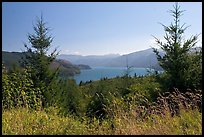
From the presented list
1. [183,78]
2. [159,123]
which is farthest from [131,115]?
[183,78]

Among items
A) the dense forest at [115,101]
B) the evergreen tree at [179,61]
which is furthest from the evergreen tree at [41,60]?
the evergreen tree at [179,61]

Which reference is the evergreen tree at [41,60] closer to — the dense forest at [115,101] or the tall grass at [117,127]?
the dense forest at [115,101]

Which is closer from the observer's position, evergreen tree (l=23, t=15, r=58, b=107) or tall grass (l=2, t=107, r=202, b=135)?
tall grass (l=2, t=107, r=202, b=135)

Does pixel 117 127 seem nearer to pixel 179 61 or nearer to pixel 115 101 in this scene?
pixel 115 101

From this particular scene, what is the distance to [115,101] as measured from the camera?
5344mm

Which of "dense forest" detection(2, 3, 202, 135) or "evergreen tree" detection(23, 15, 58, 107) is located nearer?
"dense forest" detection(2, 3, 202, 135)

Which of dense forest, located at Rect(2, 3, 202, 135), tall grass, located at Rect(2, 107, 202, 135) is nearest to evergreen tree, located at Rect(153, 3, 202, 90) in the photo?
dense forest, located at Rect(2, 3, 202, 135)

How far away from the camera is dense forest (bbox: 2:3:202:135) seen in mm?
4105

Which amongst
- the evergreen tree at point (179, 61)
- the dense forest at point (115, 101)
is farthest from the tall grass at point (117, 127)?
the evergreen tree at point (179, 61)

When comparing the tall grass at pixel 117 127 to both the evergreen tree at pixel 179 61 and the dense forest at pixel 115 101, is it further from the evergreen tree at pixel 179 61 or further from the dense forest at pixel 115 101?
the evergreen tree at pixel 179 61

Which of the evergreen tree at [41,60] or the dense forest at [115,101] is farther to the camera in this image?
the evergreen tree at [41,60]

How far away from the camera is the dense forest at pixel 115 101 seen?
13.5 ft

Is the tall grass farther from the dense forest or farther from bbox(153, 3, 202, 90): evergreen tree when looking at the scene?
bbox(153, 3, 202, 90): evergreen tree

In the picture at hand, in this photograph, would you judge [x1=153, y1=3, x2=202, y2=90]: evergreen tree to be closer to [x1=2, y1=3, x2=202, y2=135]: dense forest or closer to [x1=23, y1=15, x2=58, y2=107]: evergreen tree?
[x1=2, y1=3, x2=202, y2=135]: dense forest
